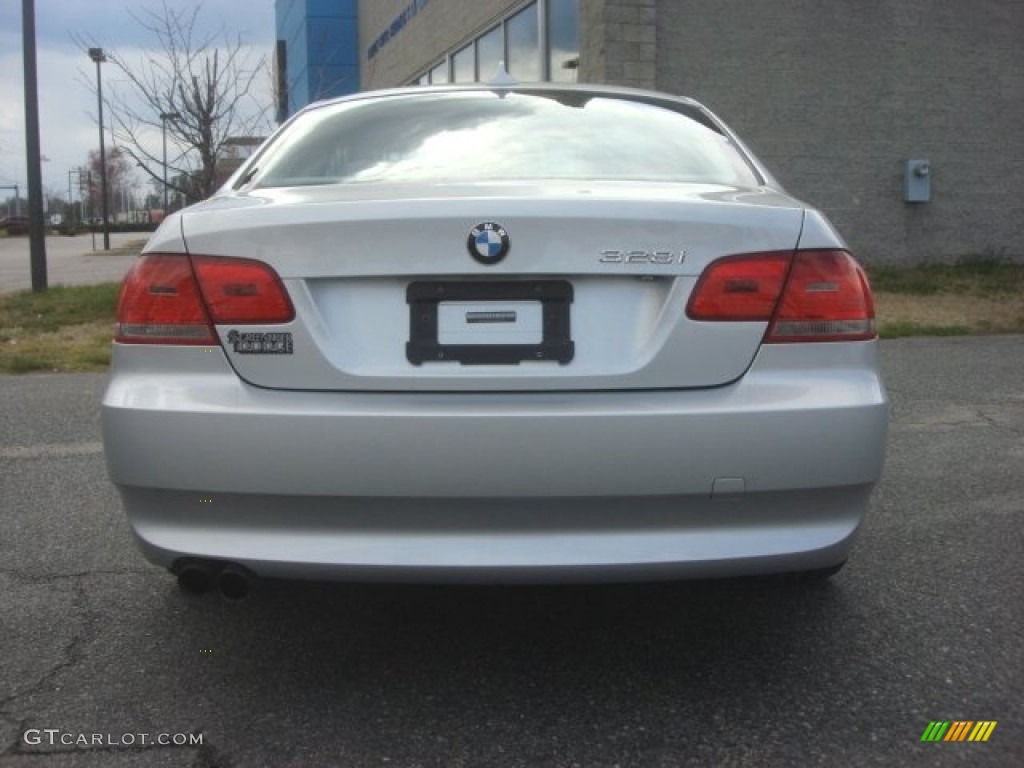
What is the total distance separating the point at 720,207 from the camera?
2359 mm

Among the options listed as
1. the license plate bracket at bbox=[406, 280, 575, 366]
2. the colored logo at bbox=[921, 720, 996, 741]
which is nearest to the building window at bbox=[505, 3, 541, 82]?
the license plate bracket at bbox=[406, 280, 575, 366]

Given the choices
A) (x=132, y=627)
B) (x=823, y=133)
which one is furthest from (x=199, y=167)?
(x=132, y=627)

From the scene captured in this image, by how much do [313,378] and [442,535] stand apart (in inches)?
18.0

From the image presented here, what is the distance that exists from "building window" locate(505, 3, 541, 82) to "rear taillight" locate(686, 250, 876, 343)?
38.9 feet

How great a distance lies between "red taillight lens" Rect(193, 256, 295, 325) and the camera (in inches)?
89.7

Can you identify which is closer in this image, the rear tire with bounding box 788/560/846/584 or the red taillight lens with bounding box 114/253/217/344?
the red taillight lens with bounding box 114/253/217/344

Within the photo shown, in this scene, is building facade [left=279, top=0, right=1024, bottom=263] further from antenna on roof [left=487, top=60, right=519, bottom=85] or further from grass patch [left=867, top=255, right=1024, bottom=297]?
antenna on roof [left=487, top=60, right=519, bottom=85]

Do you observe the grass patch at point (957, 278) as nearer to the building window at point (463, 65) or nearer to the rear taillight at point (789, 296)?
the building window at point (463, 65)

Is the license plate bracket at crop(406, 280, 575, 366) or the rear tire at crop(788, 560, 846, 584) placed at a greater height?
the license plate bracket at crop(406, 280, 575, 366)

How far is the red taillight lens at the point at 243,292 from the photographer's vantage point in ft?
7.48

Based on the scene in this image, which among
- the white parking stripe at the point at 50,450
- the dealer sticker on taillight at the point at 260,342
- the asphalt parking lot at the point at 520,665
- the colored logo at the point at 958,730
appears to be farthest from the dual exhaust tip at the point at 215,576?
the white parking stripe at the point at 50,450

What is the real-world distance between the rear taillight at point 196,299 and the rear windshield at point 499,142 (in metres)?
0.56

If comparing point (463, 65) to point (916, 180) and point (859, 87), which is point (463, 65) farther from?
point (916, 180)

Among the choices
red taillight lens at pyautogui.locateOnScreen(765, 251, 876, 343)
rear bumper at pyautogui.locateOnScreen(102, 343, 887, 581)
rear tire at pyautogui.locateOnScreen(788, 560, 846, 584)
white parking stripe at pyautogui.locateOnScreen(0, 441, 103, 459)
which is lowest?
white parking stripe at pyautogui.locateOnScreen(0, 441, 103, 459)
